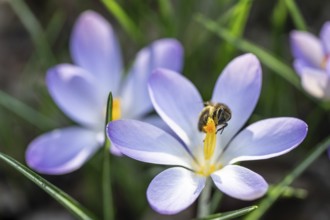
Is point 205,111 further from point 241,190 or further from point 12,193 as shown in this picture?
point 12,193

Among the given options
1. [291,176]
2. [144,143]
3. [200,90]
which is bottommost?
[200,90]

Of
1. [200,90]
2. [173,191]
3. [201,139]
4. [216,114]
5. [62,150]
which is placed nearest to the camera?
[173,191]

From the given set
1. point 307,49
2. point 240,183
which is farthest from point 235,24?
point 240,183

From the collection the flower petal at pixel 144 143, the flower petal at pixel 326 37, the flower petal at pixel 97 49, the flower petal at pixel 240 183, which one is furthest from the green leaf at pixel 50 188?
the flower petal at pixel 326 37

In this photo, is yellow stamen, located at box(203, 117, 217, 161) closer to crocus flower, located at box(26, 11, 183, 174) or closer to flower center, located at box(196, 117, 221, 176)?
flower center, located at box(196, 117, 221, 176)

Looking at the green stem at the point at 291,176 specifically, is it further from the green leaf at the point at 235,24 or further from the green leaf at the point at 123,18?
the green leaf at the point at 123,18

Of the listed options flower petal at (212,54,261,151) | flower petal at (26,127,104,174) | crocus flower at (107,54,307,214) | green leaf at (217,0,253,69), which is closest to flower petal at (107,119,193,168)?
crocus flower at (107,54,307,214)

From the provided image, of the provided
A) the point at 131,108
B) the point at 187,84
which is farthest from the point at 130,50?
the point at 187,84

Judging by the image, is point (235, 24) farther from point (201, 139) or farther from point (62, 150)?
point (62, 150)
